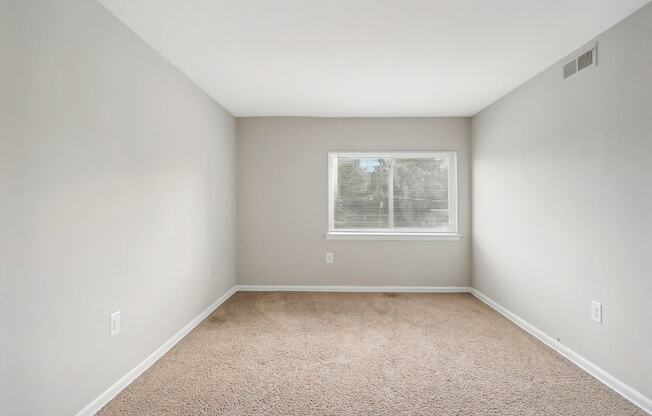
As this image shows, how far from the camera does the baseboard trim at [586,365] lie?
1.81 metres

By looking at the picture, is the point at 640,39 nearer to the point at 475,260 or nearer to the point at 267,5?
the point at 267,5

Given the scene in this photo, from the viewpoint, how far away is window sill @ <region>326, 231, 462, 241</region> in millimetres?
4016

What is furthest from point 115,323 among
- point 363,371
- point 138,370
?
point 363,371

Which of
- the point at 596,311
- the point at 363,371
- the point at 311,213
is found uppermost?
the point at 311,213

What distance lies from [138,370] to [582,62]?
374 centimetres

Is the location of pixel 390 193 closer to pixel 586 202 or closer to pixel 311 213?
pixel 311 213

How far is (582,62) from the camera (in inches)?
88.0

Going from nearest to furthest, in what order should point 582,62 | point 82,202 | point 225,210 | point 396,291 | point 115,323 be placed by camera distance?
point 82,202
point 115,323
point 582,62
point 225,210
point 396,291

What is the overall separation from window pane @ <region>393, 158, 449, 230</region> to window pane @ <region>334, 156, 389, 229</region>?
0.22 metres

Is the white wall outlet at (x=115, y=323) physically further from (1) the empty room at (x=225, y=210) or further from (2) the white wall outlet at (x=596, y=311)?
(2) the white wall outlet at (x=596, y=311)

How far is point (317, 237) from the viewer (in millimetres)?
4102

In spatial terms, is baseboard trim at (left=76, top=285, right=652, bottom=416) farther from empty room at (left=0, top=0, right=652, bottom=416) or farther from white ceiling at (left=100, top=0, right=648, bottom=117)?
white ceiling at (left=100, top=0, right=648, bottom=117)

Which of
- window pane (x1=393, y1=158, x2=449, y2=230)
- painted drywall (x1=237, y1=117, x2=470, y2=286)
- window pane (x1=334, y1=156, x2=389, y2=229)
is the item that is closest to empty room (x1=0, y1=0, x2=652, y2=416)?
painted drywall (x1=237, y1=117, x2=470, y2=286)

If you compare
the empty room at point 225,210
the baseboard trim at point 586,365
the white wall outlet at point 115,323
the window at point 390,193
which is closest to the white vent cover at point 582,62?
the empty room at point 225,210
